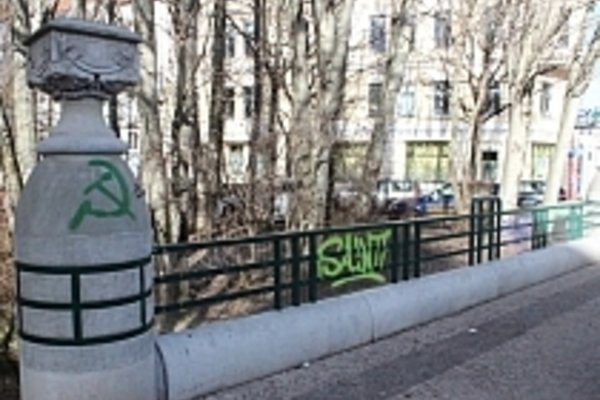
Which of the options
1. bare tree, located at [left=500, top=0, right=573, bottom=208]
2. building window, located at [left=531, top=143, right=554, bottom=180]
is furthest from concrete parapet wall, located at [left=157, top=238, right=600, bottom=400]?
building window, located at [left=531, top=143, right=554, bottom=180]

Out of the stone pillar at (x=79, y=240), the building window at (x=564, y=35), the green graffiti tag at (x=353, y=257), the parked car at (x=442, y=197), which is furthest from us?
the parked car at (x=442, y=197)

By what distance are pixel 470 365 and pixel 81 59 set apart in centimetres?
419

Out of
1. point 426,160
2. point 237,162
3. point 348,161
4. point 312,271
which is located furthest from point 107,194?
point 426,160

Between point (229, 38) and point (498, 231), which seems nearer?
point (498, 231)

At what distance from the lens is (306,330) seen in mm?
6227

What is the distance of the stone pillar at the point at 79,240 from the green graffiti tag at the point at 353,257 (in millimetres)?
2625

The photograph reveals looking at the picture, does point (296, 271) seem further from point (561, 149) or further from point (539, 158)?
point (539, 158)

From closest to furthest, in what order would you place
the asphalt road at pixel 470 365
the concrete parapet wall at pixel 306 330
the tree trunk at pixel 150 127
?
the concrete parapet wall at pixel 306 330 → the asphalt road at pixel 470 365 → the tree trunk at pixel 150 127

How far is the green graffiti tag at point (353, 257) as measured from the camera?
693 cm

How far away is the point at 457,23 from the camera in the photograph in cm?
2222

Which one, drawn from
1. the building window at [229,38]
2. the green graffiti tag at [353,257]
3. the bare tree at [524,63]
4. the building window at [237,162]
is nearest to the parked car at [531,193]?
the bare tree at [524,63]

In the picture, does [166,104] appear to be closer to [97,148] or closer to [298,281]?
[298,281]

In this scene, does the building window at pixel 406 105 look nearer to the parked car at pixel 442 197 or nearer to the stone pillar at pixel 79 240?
the parked car at pixel 442 197

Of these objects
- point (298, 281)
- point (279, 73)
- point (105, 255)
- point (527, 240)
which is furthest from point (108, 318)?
point (279, 73)
